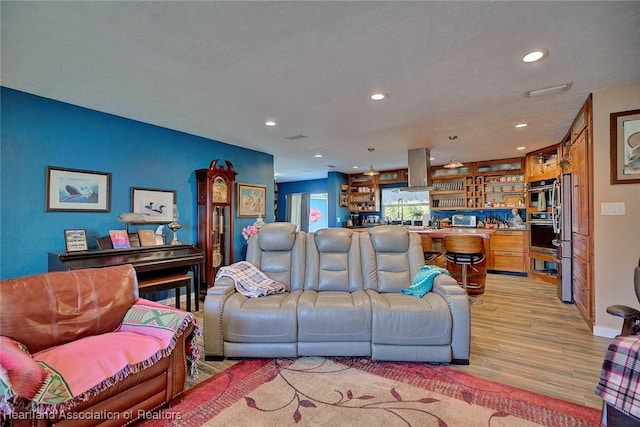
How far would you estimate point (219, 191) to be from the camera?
15.0 ft

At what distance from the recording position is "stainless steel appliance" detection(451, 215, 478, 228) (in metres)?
6.99

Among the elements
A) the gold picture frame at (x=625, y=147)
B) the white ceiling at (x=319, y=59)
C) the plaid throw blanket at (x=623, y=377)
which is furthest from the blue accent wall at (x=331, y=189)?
the plaid throw blanket at (x=623, y=377)

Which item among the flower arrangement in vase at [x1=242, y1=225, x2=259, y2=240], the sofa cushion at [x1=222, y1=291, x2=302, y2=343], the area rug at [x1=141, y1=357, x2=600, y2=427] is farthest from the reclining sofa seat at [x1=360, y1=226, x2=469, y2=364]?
the flower arrangement in vase at [x1=242, y1=225, x2=259, y2=240]

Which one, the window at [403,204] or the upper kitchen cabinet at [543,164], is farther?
the window at [403,204]

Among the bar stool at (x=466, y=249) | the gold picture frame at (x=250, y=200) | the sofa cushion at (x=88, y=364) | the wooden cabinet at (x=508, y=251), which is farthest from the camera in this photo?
the wooden cabinet at (x=508, y=251)

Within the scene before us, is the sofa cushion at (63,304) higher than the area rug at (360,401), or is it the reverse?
the sofa cushion at (63,304)

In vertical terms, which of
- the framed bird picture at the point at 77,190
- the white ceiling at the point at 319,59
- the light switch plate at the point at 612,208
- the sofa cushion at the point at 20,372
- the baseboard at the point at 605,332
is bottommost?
the baseboard at the point at 605,332

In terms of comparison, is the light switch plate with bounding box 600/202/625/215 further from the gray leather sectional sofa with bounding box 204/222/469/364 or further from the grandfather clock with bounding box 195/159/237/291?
the grandfather clock with bounding box 195/159/237/291

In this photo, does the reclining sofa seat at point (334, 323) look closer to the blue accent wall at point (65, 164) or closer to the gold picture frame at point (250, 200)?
the blue accent wall at point (65, 164)

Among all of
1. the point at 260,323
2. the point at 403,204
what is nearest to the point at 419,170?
the point at 403,204

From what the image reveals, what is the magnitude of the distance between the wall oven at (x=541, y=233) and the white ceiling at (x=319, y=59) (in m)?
2.48

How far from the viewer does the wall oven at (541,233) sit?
543cm

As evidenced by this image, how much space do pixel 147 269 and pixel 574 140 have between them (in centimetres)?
558

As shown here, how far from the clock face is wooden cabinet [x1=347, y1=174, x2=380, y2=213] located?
4.75 m
